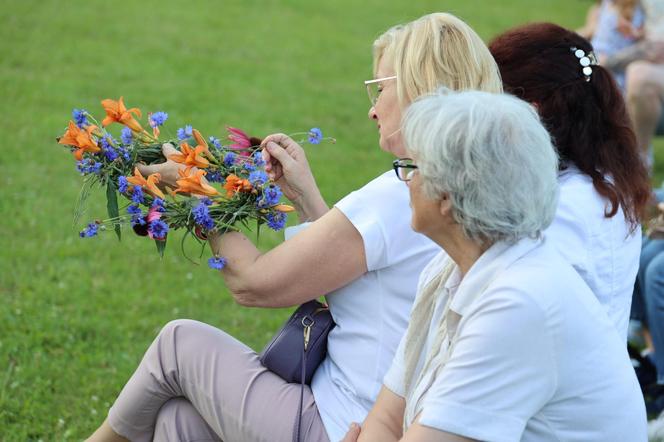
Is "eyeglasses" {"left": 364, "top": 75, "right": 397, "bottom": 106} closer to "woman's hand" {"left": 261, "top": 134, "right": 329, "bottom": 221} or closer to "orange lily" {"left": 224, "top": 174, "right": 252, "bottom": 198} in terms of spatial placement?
"woman's hand" {"left": 261, "top": 134, "right": 329, "bottom": 221}

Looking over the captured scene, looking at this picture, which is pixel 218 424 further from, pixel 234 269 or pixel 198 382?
pixel 234 269

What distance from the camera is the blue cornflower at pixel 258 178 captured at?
264cm

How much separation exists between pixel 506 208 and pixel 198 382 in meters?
1.15

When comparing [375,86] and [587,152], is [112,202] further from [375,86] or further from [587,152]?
[587,152]

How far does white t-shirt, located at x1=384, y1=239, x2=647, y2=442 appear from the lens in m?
1.90

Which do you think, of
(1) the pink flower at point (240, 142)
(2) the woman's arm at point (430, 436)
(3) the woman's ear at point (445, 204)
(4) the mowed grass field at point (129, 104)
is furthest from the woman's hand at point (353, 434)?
(4) the mowed grass field at point (129, 104)

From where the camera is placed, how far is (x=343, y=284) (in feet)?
8.48

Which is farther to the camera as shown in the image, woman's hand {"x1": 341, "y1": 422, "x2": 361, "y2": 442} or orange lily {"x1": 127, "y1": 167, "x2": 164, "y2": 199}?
orange lily {"x1": 127, "y1": 167, "x2": 164, "y2": 199}

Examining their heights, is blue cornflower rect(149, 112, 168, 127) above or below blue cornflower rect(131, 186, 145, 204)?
above

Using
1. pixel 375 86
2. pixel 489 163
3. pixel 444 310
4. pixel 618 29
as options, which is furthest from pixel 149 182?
pixel 618 29

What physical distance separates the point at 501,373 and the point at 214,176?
119 cm

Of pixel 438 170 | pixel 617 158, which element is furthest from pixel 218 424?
pixel 617 158

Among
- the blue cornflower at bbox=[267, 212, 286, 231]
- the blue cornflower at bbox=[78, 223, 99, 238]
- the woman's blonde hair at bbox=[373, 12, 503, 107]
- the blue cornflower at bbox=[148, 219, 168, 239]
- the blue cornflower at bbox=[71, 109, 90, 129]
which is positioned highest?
the woman's blonde hair at bbox=[373, 12, 503, 107]

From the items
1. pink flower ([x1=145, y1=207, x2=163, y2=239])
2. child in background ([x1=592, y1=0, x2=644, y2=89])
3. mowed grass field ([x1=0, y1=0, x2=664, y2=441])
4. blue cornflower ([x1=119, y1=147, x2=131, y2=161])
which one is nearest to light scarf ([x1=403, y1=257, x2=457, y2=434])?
pink flower ([x1=145, y1=207, x2=163, y2=239])
